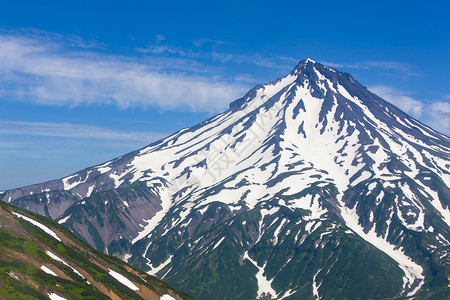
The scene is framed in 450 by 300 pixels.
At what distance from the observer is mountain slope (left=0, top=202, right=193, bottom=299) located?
251 ft

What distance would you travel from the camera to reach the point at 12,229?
94.7 m

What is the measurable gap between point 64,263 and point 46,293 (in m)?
18.6

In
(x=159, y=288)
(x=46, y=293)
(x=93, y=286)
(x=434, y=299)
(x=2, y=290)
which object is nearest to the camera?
(x=2, y=290)

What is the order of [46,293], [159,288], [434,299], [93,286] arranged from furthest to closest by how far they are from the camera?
[434,299] < [159,288] < [93,286] < [46,293]

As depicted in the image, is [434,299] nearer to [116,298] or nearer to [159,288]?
[159,288]

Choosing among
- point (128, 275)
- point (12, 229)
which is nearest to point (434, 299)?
point (128, 275)

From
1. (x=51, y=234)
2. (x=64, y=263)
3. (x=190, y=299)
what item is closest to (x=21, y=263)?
(x=64, y=263)

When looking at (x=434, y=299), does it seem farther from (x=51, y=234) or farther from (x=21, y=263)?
(x=21, y=263)

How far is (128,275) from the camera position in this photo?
380 feet

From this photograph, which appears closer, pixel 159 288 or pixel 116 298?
pixel 116 298

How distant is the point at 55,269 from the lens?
8812 centimetres

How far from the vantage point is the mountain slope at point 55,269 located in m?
→ 76.6

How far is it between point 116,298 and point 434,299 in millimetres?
152613

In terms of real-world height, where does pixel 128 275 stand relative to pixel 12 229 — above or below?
below
